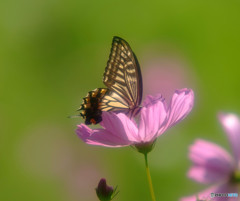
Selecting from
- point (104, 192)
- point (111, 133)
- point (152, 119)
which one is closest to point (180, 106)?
point (152, 119)

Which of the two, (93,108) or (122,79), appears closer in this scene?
(93,108)

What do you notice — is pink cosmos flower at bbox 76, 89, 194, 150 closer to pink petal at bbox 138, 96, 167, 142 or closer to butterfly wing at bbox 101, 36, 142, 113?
pink petal at bbox 138, 96, 167, 142

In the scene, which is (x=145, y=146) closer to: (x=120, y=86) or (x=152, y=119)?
(x=152, y=119)

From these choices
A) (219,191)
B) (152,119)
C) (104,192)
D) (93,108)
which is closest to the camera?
(219,191)

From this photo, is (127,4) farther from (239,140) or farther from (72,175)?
(239,140)

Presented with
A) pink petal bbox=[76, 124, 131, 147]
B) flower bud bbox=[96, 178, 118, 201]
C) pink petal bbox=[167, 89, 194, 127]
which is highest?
pink petal bbox=[167, 89, 194, 127]

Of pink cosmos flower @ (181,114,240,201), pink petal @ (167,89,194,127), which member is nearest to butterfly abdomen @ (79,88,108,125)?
pink petal @ (167,89,194,127)
